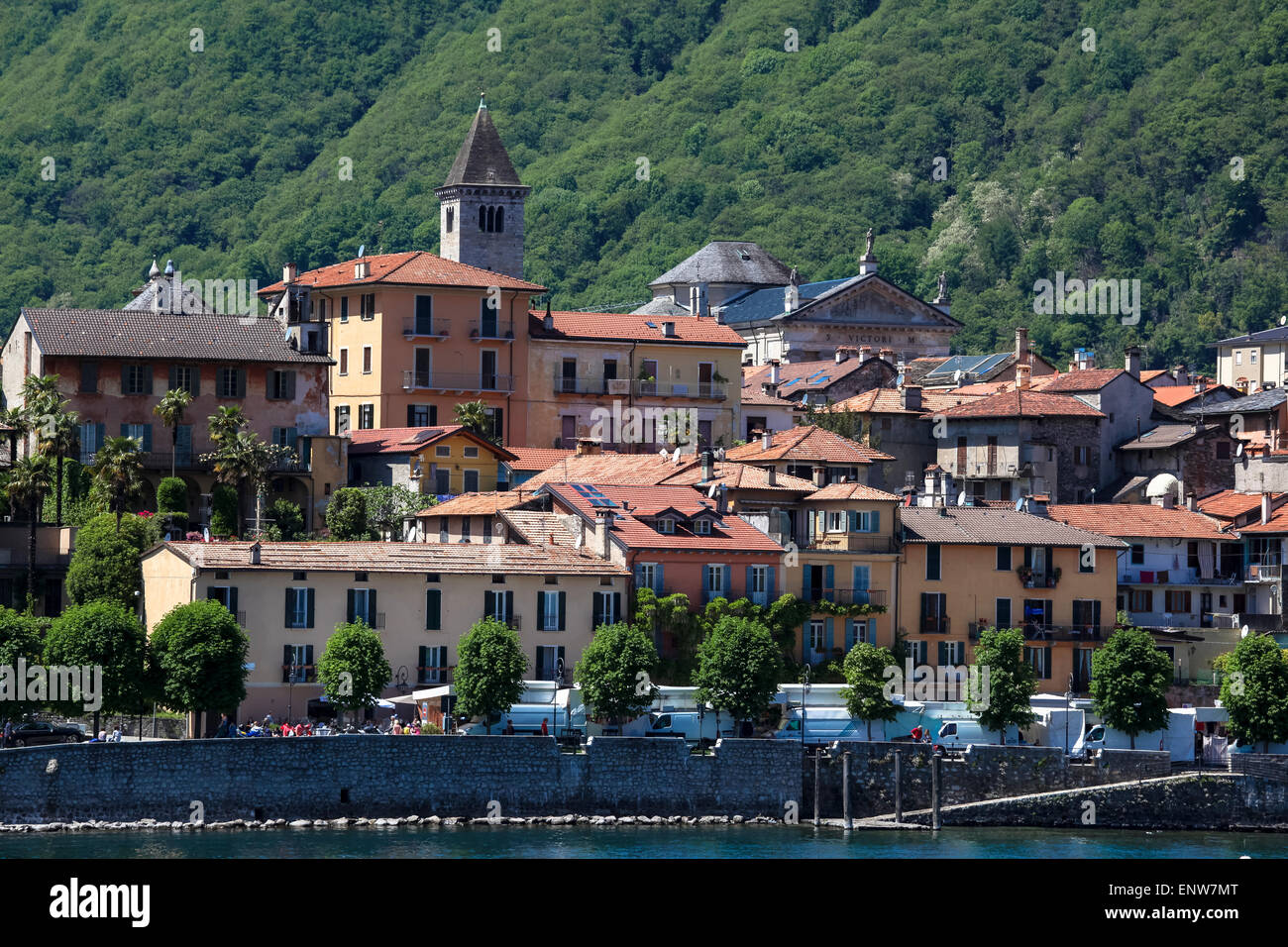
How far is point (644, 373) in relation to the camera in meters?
101

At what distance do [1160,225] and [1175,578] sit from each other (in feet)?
388

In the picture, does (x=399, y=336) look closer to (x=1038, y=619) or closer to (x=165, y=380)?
(x=165, y=380)

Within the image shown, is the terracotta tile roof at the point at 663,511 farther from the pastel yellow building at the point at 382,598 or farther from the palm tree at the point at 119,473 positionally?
the palm tree at the point at 119,473

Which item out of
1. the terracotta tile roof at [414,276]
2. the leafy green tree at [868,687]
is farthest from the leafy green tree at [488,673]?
the terracotta tile roof at [414,276]

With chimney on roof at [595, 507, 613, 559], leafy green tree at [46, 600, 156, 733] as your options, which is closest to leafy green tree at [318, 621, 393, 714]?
leafy green tree at [46, 600, 156, 733]

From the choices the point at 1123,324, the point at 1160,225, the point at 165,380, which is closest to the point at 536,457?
the point at 165,380

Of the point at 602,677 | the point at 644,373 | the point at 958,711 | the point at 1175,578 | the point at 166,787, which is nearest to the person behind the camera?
the point at 166,787

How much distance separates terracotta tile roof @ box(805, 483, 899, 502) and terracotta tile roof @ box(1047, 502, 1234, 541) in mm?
9577

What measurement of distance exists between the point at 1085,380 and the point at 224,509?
40.1 m

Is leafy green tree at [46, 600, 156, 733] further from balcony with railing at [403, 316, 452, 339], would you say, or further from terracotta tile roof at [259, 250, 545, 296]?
terracotta tile roof at [259, 250, 545, 296]

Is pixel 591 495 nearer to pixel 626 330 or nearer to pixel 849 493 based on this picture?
pixel 849 493

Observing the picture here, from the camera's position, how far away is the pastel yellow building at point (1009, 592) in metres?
75.2

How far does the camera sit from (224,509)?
8119 cm

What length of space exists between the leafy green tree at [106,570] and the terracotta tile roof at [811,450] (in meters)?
23.9
